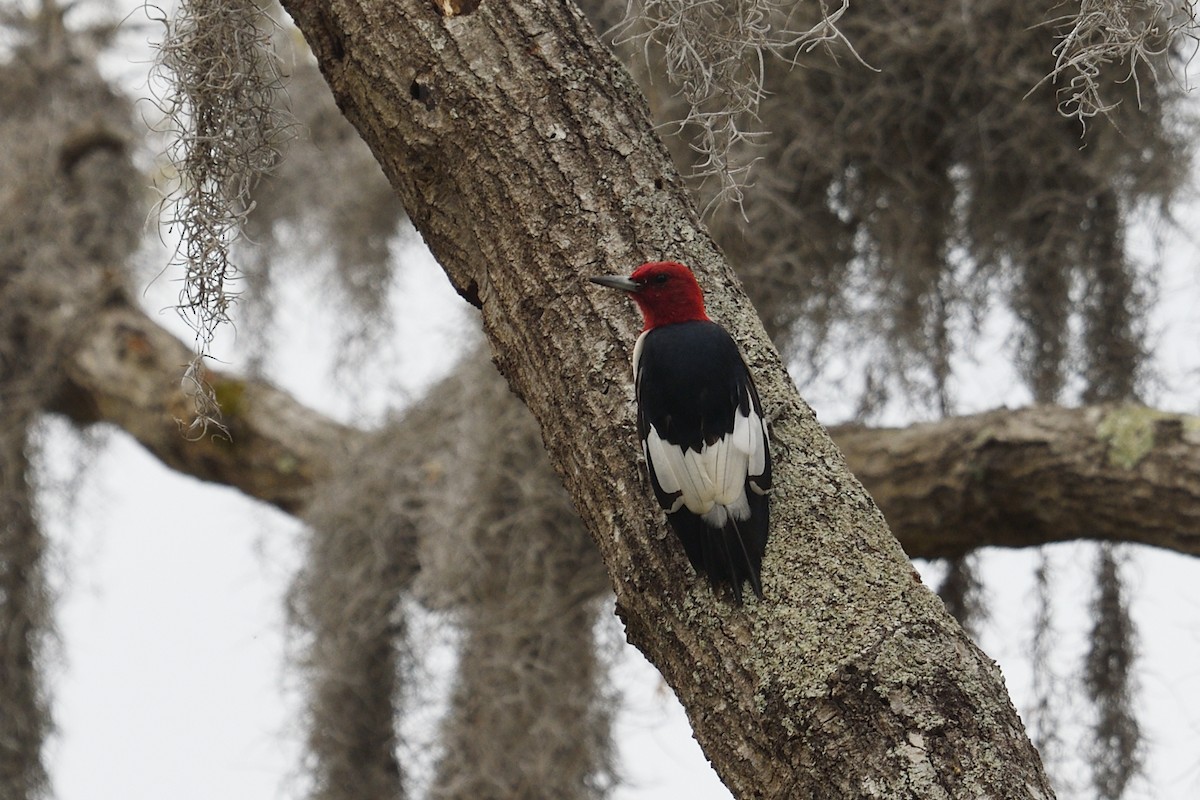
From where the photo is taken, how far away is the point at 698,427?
59.2 inches

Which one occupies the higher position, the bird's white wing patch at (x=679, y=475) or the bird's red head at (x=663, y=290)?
the bird's red head at (x=663, y=290)

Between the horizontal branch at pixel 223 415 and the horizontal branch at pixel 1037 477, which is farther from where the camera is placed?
the horizontal branch at pixel 223 415

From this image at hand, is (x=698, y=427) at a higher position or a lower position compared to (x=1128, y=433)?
lower

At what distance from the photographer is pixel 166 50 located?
1.79 m

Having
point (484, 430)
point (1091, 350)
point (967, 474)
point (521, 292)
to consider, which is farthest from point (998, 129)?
point (521, 292)

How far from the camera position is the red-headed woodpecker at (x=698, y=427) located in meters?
1.29

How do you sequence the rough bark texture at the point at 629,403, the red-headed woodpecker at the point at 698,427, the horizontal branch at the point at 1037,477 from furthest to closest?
the horizontal branch at the point at 1037,477 → the red-headed woodpecker at the point at 698,427 → the rough bark texture at the point at 629,403

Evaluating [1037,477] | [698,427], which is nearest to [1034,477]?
[1037,477]

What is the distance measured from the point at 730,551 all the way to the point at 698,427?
28 centimetres

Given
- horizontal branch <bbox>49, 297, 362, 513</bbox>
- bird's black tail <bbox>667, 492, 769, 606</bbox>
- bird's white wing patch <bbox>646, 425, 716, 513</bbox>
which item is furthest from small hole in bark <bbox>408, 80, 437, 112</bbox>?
horizontal branch <bbox>49, 297, 362, 513</bbox>

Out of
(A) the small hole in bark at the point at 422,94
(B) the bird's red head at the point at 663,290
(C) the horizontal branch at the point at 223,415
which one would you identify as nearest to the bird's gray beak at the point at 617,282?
(B) the bird's red head at the point at 663,290

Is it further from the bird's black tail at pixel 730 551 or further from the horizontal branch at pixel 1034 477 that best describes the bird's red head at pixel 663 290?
the horizontal branch at pixel 1034 477

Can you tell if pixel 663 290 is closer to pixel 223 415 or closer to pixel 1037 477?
pixel 1037 477

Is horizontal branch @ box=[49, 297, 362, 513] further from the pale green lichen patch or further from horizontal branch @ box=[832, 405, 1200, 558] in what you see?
the pale green lichen patch
